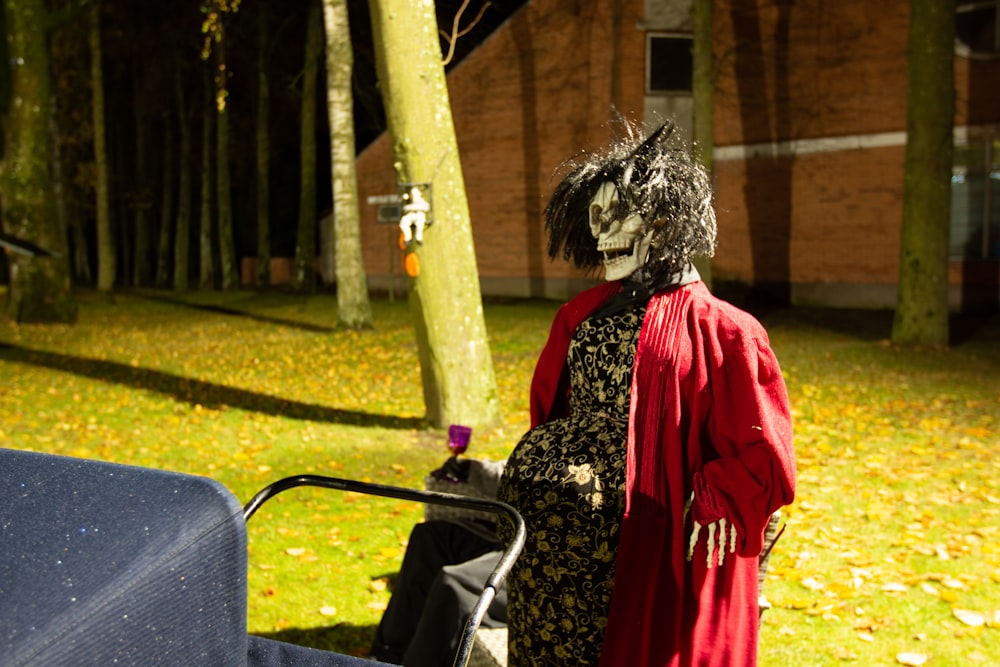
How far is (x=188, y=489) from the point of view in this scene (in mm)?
1485

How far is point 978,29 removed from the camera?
730 inches

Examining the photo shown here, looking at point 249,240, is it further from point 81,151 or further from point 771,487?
point 771,487

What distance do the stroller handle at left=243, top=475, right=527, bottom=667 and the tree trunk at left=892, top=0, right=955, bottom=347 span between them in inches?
473

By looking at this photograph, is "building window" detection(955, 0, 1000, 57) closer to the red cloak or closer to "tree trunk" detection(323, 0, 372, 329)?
"tree trunk" detection(323, 0, 372, 329)

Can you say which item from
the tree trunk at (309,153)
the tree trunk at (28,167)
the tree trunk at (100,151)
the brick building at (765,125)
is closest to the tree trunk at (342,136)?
the brick building at (765,125)

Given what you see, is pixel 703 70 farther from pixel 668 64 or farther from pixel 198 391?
pixel 198 391

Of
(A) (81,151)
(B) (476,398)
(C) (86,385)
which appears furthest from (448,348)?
(A) (81,151)

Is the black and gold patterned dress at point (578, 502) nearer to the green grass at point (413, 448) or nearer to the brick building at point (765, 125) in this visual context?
the green grass at point (413, 448)

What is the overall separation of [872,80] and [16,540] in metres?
21.1

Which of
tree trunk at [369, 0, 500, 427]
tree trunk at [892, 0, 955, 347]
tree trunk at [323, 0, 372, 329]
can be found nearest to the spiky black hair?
tree trunk at [369, 0, 500, 427]

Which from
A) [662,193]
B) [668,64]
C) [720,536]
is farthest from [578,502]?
[668,64]

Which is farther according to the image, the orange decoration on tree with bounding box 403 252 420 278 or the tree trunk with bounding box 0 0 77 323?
the tree trunk with bounding box 0 0 77 323

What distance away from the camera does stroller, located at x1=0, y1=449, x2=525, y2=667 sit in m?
1.30

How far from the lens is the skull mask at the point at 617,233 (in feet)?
9.62
